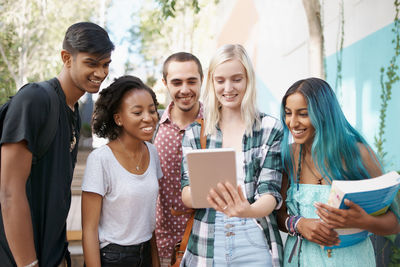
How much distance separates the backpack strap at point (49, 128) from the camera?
1.74 metres

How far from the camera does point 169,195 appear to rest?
2.72 metres

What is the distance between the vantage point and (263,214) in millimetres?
1831

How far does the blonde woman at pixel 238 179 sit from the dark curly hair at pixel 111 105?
51 cm

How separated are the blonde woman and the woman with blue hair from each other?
12cm

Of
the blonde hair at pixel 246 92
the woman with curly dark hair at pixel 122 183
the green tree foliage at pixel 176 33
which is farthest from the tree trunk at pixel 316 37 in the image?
the green tree foliage at pixel 176 33

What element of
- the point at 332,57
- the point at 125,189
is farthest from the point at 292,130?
the point at 332,57

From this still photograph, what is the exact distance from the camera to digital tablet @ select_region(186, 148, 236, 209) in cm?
164

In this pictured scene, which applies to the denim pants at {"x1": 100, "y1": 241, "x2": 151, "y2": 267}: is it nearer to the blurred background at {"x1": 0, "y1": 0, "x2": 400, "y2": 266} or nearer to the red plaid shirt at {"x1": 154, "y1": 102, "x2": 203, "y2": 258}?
the red plaid shirt at {"x1": 154, "y1": 102, "x2": 203, "y2": 258}

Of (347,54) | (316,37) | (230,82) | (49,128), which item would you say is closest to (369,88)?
(347,54)

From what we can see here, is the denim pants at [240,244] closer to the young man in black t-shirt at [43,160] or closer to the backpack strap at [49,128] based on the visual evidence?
the young man in black t-shirt at [43,160]

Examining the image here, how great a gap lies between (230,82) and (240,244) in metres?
0.89

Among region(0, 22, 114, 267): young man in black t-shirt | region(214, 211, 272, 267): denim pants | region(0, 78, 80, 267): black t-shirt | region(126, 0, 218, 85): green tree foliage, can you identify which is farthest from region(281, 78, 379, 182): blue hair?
region(126, 0, 218, 85): green tree foliage

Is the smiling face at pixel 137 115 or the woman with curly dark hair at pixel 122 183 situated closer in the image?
the woman with curly dark hair at pixel 122 183

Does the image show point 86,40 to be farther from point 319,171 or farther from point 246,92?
point 319,171
